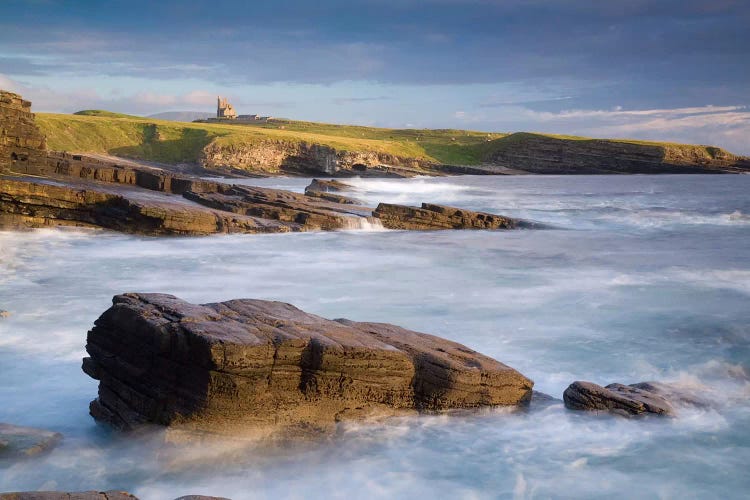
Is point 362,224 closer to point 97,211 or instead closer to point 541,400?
point 97,211

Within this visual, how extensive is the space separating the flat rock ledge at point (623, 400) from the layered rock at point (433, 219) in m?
25.1

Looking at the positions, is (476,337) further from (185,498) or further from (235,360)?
(185,498)

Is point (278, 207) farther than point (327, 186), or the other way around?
point (327, 186)

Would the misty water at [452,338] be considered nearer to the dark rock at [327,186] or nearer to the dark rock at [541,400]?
the dark rock at [541,400]

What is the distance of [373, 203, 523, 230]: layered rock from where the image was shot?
3516 cm

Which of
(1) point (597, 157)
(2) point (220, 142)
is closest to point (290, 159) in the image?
(2) point (220, 142)

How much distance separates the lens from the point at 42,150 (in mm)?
30719

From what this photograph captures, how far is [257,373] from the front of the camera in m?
8.24

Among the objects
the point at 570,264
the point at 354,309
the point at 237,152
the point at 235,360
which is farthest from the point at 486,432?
the point at 237,152

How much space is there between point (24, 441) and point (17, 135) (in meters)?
25.8

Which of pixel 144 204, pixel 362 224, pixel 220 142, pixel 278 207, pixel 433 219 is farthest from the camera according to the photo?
pixel 220 142

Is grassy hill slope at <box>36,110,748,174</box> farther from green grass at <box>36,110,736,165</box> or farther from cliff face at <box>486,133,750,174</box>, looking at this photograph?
cliff face at <box>486,133,750,174</box>

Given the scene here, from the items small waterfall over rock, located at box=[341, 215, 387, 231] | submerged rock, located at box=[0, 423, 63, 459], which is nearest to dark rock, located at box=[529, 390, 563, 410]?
submerged rock, located at box=[0, 423, 63, 459]

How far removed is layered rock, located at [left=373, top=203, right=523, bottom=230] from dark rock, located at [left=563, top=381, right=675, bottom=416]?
25252 mm
